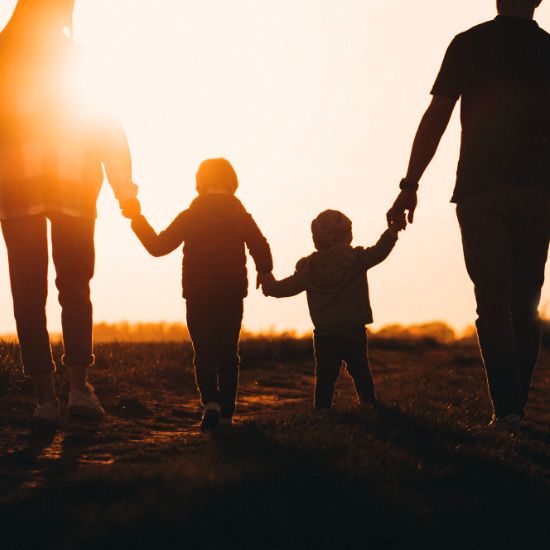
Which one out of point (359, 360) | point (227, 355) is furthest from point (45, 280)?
point (359, 360)

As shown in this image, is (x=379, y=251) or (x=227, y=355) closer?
(x=227, y=355)

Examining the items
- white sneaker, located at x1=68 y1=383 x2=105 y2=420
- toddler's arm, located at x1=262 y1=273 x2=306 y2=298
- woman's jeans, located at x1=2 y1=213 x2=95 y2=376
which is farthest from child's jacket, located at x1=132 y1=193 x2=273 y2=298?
white sneaker, located at x1=68 y1=383 x2=105 y2=420

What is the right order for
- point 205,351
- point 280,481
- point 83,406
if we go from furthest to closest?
point 205,351
point 83,406
point 280,481

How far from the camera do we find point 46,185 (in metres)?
6.34

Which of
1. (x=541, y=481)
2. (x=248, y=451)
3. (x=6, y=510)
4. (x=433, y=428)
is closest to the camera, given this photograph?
(x=6, y=510)

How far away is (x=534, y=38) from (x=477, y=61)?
1.42ft

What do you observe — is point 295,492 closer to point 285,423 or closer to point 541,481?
point 541,481

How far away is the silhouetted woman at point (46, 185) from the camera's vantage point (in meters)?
6.37

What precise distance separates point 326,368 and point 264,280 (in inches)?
34.9

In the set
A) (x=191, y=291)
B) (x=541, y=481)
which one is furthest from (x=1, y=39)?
(x=541, y=481)

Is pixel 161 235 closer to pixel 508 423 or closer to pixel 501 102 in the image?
pixel 501 102

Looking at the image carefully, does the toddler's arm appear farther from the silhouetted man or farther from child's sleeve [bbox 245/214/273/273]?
the silhouetted man

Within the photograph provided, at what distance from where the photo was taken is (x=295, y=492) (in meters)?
4.02

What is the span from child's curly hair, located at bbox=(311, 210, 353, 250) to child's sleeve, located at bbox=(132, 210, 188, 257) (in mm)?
1013
